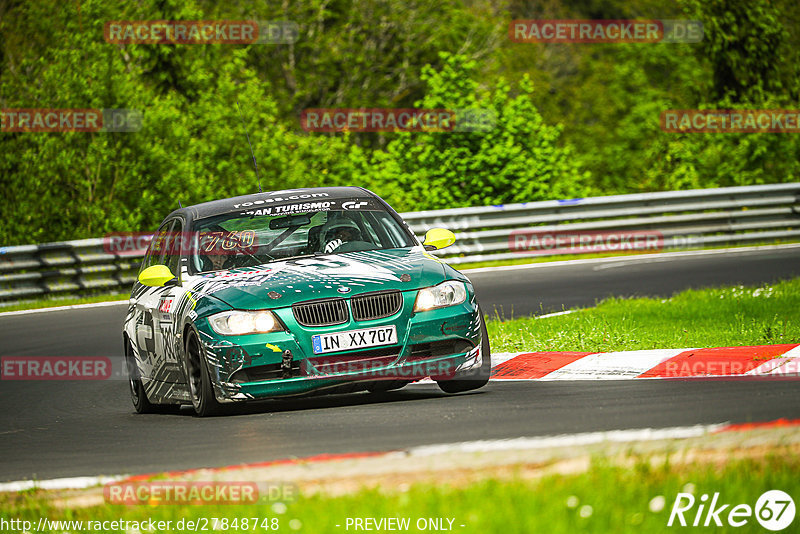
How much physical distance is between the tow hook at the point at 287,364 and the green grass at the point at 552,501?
2890 mm

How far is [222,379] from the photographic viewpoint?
8281 mm

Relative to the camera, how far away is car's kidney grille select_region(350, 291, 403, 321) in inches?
325

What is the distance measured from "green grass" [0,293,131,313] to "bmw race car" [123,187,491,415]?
433 inches

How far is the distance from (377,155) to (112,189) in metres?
5.55

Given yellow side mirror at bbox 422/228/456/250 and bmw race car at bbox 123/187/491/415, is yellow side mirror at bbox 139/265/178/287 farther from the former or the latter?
yellow side mirror at bbox 422/228/456/250

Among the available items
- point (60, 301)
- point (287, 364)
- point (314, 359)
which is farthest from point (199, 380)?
point (60, 301)

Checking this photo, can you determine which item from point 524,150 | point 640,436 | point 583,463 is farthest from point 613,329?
point 524,150

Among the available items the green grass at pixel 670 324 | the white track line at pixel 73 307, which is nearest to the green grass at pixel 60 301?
the white track line at pixel 73 307

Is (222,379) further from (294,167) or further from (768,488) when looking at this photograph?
(294,167)

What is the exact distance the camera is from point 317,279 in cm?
844

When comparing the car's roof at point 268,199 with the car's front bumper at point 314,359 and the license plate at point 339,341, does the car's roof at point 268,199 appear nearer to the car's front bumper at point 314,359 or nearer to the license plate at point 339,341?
the car's front bumper at point 314,359

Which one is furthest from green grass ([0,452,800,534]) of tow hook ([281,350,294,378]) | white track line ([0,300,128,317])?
white track line ([0,300,128,317])

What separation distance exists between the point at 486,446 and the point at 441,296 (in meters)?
2.63

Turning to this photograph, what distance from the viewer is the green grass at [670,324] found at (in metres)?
10.2
